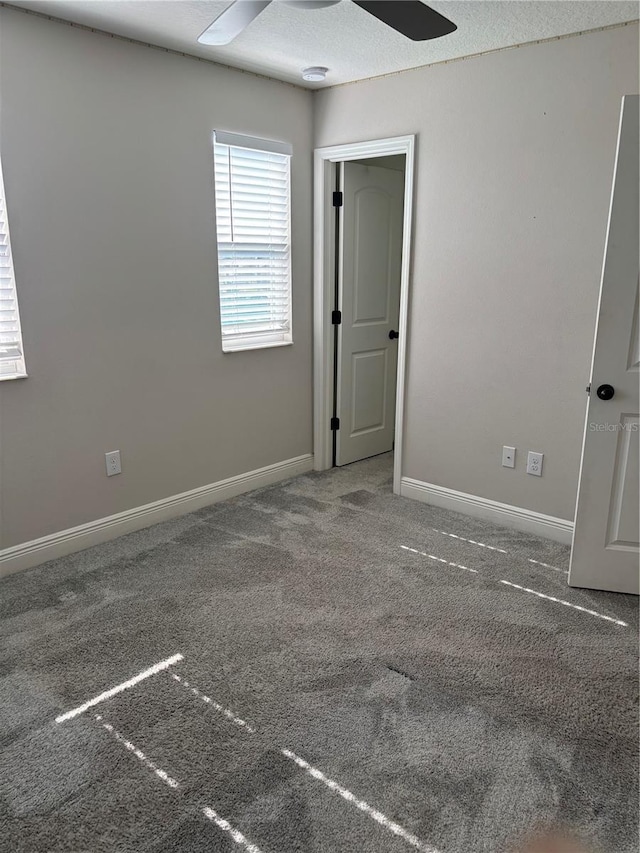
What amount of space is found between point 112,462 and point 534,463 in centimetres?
227

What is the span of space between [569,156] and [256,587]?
2.52m

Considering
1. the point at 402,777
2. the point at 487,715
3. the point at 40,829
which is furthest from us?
the point at 487,715

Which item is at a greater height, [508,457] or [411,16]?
[411,16]

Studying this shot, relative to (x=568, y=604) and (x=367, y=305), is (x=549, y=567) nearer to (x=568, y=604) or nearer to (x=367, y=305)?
(x=568, y=604)

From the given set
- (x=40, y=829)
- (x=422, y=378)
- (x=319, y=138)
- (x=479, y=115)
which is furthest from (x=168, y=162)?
(x=40, y=829)

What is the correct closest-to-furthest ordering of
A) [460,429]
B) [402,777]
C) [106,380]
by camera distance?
[402,777] < [106,380] < [460,429]

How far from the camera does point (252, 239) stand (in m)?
3.65

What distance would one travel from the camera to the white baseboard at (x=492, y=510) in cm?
329

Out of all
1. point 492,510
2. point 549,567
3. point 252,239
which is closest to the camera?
point 549,567

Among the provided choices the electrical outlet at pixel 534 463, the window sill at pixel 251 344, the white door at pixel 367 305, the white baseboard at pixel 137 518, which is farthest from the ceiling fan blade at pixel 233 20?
the electrical outlet at pixel 534 463

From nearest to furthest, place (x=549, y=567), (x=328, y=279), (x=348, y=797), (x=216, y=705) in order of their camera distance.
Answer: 1. (x=348, y=797)
2. (x=216, y=705)
3. (x=549, y=567)
4. (x=328, y=279)

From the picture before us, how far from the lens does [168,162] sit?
10.4 feet

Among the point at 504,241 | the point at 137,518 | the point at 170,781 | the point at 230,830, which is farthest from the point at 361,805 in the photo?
the point at 504,241

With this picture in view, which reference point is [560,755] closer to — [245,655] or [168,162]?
[245,655]
